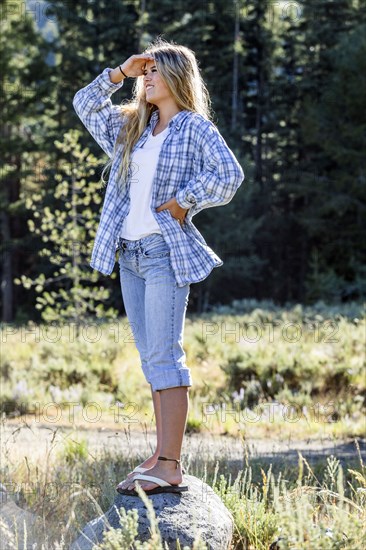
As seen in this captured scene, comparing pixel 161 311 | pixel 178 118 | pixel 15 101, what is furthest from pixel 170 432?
pixel 15 101

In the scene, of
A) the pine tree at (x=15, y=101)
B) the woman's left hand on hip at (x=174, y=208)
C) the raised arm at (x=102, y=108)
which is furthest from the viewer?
the pine tree at (x=15, y=101)

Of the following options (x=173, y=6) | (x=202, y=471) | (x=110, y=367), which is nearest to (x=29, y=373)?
(x=110, y=367)

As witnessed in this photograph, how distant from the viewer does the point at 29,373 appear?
31.0 feet

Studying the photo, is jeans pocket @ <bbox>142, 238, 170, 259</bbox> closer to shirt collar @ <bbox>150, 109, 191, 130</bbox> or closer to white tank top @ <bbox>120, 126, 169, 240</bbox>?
white tank top @ <bbox>120, 126, 169, 240</bbox>

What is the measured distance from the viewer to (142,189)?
3424mm

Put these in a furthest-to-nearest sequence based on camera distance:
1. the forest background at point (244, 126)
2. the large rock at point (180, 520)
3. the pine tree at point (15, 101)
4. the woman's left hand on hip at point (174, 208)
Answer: the forest background at point (244, 126) < the pine tree at point (15, 101) < the woman's left hand on hip at point (174, 208) < the large rock at point (180, 520)

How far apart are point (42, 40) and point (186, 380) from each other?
23681 millimetres

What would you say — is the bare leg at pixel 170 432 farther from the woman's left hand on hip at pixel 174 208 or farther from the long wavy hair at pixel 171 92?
the long wavy hair at pixel 171 92

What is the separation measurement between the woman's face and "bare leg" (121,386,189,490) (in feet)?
4.14

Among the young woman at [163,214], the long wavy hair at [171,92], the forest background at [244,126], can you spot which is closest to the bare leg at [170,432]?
the young woman at [163,214]

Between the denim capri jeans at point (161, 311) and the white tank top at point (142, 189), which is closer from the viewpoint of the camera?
the denim capri jeans at point (161, 311)

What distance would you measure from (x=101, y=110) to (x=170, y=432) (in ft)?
5.03

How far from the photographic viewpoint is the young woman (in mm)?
3256

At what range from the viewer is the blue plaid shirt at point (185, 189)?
3.26m
